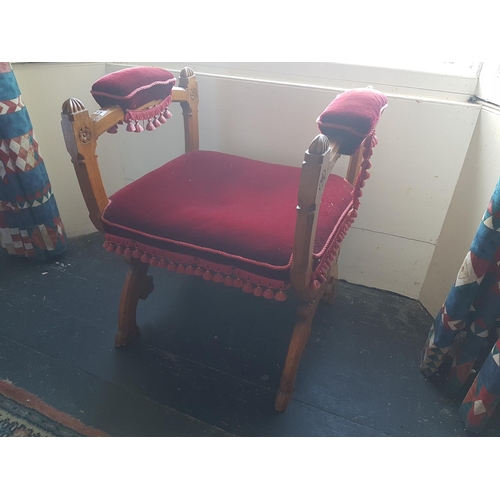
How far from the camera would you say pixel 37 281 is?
4.16ft

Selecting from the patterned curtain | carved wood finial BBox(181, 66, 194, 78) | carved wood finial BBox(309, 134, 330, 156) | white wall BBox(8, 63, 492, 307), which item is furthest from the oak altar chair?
the patterned curtain

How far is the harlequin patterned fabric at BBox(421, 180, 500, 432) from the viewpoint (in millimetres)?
756

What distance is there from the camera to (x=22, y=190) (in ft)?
3.96

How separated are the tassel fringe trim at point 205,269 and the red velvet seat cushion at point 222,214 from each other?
13 millimetres

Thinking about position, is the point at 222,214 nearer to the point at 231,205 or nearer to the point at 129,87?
the point at 231,205

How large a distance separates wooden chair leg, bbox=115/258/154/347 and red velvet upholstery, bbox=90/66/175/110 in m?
0.38

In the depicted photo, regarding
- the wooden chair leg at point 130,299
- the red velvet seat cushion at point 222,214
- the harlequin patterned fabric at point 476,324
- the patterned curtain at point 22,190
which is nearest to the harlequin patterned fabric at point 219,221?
the red velvet seat cushion at point 222,214

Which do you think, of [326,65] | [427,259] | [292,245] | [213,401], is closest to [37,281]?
[213,401]

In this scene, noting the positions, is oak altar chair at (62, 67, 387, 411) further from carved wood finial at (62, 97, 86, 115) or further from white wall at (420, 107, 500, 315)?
white wall at (420, 107, 500, 315)

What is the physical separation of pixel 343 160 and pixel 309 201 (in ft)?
2.01

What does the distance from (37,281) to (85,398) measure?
54 cm

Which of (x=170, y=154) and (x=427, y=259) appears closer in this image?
(x=427, y=259)

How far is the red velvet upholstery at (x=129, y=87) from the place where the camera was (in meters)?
0.77
